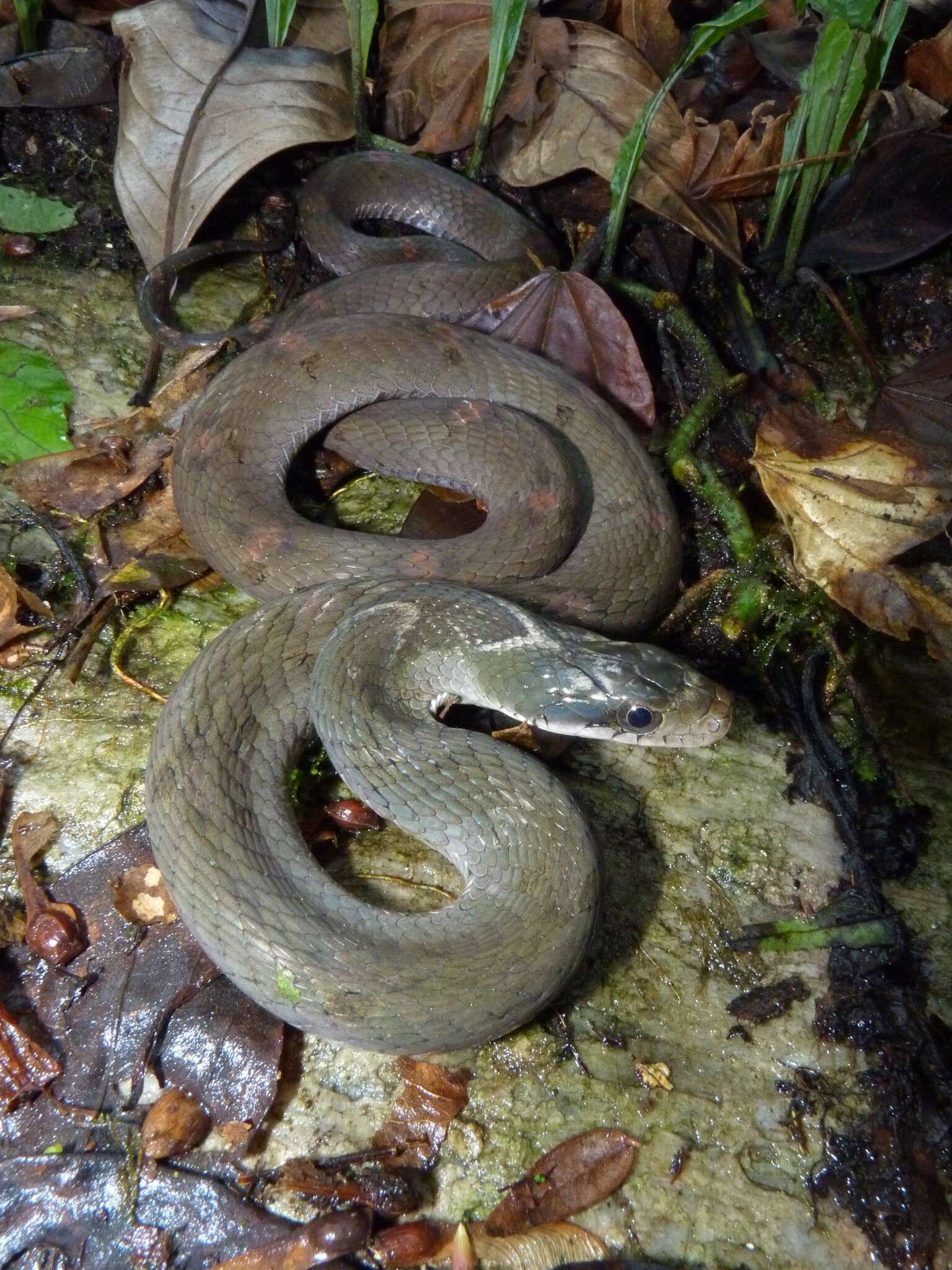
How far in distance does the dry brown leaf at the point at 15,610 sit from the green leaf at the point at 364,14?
338 cm

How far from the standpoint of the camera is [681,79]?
18.3 feet

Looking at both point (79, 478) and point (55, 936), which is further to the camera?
point (79, 478)

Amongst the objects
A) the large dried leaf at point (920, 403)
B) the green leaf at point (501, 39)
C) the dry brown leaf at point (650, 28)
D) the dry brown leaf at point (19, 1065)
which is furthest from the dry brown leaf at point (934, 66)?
the dry brown leaf at point (19, 1065)

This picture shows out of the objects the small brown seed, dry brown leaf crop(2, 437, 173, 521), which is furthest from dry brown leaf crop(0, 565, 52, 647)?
the small brown seed

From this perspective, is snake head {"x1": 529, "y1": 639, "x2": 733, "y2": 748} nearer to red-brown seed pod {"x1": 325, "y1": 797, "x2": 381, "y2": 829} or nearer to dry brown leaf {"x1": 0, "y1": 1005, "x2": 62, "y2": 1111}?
red-brown seed pod {"x1": 325, "y1": 797, "x2": 381, "y2": 829}

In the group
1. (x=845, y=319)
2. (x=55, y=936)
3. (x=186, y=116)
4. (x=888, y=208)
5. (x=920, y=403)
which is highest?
(x=888, y=208)

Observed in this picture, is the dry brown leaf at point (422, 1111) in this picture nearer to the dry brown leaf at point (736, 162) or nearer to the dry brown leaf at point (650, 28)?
the dry brown leaf at point (736, 162)

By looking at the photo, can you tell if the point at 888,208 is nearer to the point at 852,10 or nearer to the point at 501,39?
the point at 852,10

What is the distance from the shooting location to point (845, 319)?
4965 mm

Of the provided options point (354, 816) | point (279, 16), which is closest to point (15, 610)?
point (354, 816)

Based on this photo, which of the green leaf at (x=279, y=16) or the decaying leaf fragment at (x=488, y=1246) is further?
the green leaf at (x=279, y=16)

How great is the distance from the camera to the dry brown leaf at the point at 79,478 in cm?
411

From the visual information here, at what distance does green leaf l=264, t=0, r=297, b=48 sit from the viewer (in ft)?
15.2

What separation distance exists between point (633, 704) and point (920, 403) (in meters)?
2.58
